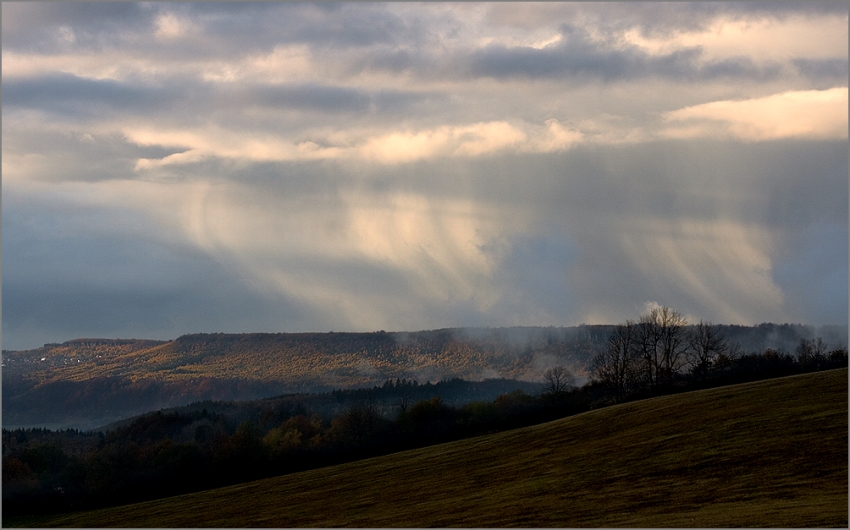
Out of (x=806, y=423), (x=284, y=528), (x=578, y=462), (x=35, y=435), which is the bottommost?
(x=35, y=435)

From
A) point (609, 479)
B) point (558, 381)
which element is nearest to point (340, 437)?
point (558, 381)

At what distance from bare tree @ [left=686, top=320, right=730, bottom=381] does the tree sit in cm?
740

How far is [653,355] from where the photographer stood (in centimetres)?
10494

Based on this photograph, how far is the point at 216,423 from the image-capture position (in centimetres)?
14925

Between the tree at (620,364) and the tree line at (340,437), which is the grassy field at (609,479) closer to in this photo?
the tree line at (340,437)

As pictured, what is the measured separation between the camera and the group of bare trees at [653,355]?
9200 centimetres

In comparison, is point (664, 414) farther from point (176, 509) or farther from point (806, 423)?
point (176, 509)

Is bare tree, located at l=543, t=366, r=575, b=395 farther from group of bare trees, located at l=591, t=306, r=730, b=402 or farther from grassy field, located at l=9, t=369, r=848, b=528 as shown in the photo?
grassy field, located at l=9, t=369, r=848, b=528

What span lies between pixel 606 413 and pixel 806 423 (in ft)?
74.1

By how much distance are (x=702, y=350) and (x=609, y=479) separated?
73.9 metres

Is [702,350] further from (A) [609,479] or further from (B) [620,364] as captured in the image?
(A) [609,479]

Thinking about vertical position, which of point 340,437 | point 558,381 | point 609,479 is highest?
point 609,479

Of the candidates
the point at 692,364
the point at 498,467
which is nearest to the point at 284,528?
the point at 498,467

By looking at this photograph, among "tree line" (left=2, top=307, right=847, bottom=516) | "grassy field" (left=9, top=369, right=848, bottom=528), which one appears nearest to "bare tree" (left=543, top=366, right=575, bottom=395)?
"tree line" (left=2, top=307, right=847, bottom=516)
